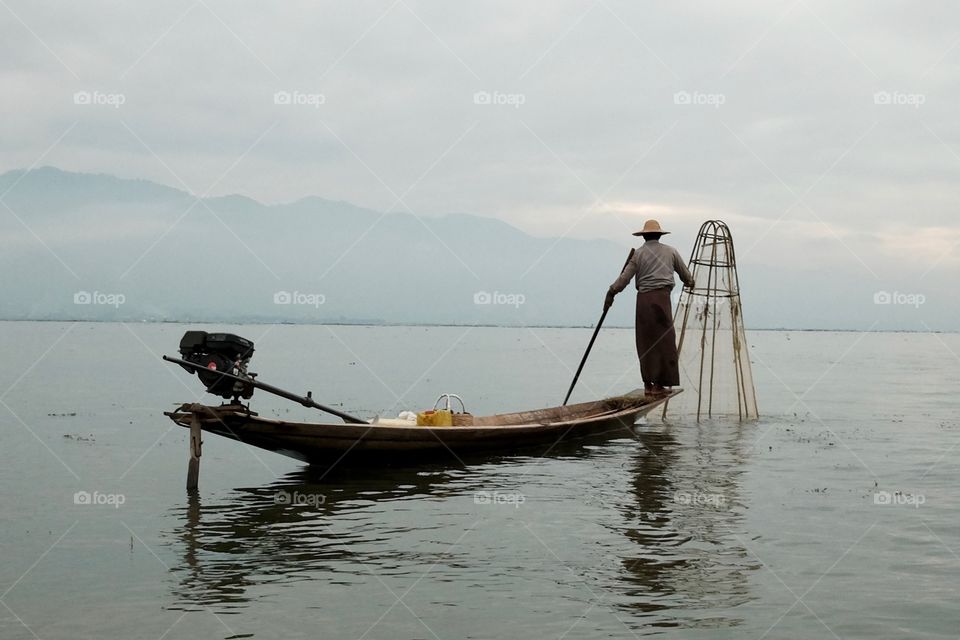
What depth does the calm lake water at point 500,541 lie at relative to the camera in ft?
24.2

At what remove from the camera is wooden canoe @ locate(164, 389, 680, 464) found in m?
11.8

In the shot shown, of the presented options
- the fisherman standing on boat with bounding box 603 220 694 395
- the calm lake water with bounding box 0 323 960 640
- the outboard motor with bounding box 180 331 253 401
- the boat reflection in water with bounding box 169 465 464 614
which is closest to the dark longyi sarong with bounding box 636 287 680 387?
the fisherman standing on boat with bounding box 603 220 694 395

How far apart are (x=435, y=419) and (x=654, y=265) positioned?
17.6ft

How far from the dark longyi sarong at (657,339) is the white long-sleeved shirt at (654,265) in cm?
17

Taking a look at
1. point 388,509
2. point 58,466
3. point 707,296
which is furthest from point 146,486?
point 707,296

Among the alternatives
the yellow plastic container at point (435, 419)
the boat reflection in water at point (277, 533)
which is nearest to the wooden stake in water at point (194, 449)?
the boat reflection in water at point (277, 533)

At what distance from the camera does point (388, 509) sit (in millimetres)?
11484

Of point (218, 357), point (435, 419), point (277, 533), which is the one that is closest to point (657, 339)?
point (435, 419)

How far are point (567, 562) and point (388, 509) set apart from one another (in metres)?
3.19

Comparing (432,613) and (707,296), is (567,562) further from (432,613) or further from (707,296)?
(707,296)

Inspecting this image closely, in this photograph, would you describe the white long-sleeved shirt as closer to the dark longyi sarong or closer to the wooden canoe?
the dark longyi sarong

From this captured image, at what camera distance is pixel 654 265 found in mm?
17062

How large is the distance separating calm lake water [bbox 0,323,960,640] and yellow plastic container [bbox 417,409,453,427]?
632mm

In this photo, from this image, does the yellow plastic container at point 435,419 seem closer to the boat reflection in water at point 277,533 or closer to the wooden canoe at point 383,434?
the wooden canoe at point 383,434
